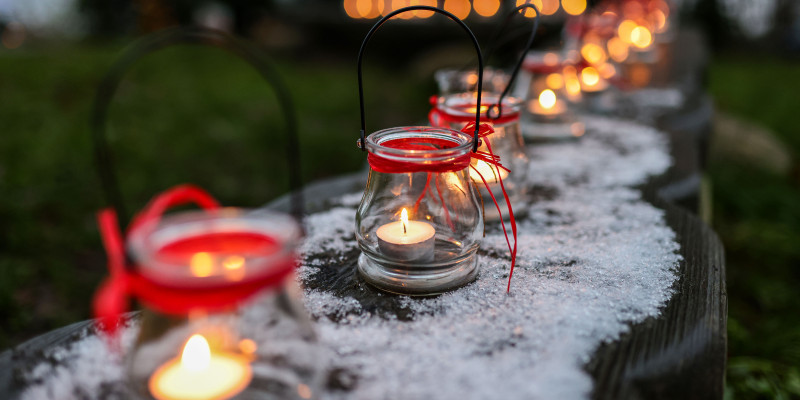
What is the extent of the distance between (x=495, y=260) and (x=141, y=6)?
800cm

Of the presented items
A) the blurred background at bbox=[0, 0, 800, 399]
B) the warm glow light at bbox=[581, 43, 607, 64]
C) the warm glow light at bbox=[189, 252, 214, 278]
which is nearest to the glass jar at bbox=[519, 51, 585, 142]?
the blurred background at bbox=[0, 0, 800, 399]

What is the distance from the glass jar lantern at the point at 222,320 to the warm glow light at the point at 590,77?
2071 millimetres

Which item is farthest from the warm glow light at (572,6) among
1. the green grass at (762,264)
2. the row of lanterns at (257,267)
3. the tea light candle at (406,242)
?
the tea light candle at (406,242)

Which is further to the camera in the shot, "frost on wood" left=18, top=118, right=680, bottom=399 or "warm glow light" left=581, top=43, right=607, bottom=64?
"warm glow light" left=581, top=43, right=607, bottom=64

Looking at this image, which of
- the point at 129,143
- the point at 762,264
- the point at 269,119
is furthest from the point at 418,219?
the point at 269,119

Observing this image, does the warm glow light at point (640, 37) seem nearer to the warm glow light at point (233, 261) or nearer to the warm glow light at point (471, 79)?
the warm glow light at point (471, 79)

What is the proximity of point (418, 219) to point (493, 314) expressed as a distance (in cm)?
25

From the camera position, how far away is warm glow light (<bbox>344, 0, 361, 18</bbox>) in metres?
8.66

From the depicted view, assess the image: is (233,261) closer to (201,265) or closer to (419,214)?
(201,265)

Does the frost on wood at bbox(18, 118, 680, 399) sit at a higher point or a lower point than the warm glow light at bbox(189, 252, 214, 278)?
lower

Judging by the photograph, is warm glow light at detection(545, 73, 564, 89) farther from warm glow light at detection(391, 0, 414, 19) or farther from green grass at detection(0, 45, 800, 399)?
warm glow light at detection(391, 0, 414, 19)

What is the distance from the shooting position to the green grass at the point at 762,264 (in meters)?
2.04

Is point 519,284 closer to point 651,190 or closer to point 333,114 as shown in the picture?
point 651,190

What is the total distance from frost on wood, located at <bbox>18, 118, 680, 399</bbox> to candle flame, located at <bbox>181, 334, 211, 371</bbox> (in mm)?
120
